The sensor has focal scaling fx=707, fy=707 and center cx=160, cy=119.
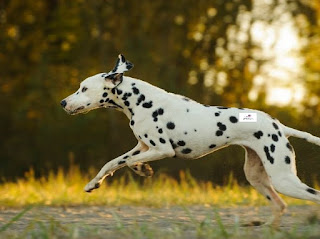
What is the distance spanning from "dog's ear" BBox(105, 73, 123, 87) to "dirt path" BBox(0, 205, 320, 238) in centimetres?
123

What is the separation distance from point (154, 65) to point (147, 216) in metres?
6.06

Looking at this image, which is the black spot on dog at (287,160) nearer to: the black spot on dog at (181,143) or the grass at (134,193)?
the black spot on dog at (181,143)

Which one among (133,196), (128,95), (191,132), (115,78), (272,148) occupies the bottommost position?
(133,196)

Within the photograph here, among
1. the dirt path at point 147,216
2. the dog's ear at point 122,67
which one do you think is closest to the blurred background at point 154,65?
the dirt path at point 147,216

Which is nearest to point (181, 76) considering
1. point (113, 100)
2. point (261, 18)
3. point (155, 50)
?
point (155, 50)

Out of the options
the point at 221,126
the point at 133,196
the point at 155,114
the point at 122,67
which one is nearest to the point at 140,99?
the point at 155,114

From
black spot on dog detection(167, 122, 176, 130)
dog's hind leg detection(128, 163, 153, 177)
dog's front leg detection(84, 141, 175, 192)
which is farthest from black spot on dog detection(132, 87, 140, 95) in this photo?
dog's hind leg detection(128, 163, 153, 177)

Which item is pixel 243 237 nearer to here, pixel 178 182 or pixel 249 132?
pixel 249 132

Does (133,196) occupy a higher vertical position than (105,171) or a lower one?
lower

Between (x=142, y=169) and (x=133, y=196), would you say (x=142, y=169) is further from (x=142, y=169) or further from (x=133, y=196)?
(x=133, y=196)

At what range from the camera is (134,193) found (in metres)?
9.62

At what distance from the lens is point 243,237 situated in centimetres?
494

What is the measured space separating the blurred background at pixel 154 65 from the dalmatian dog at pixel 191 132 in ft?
18.7

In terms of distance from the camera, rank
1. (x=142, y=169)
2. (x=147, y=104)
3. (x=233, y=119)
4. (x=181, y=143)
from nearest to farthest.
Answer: (x=233, y=119) < (x=181, y=143) < (x=147, y=104) < (x=142, y=169)
